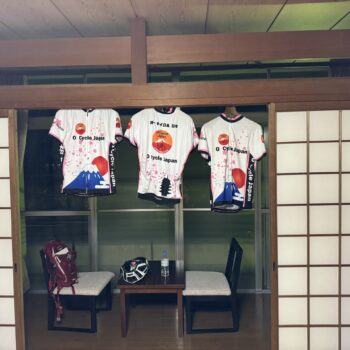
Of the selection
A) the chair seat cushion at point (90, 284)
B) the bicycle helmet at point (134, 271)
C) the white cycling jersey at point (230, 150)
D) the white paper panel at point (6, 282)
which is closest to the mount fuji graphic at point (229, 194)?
the white cycling jersey at point (230, 150)

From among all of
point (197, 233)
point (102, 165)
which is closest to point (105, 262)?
point (197, 233)

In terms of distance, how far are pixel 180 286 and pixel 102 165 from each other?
1415 millimetres

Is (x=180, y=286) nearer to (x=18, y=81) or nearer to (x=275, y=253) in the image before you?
(x=275, y=253)

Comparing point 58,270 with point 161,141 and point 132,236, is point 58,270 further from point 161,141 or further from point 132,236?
point 161,141

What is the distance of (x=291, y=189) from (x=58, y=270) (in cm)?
243

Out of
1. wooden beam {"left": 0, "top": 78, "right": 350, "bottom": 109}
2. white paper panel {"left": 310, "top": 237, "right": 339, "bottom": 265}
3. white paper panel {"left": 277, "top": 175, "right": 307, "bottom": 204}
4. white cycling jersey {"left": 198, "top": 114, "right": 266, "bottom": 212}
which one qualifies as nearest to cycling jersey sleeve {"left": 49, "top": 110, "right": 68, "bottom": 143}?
wooden beam {"left": 0, "top": 78, "right": 350, "bottom": 109}

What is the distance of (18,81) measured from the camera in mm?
4277

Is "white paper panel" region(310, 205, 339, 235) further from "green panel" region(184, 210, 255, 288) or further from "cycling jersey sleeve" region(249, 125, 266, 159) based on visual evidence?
"green panel" region(184, 210, 255, 288)

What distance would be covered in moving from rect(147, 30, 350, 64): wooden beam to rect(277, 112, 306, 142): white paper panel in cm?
45

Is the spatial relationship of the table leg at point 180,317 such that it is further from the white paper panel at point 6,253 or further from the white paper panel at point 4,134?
the white paper panel at point 4,134

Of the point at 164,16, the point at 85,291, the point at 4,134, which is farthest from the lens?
the point at 85,291

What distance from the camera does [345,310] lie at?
3.05 metres

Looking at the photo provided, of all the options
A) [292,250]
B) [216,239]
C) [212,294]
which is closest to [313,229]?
[292,250]

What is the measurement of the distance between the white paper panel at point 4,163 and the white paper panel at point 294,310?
8.08 feet
